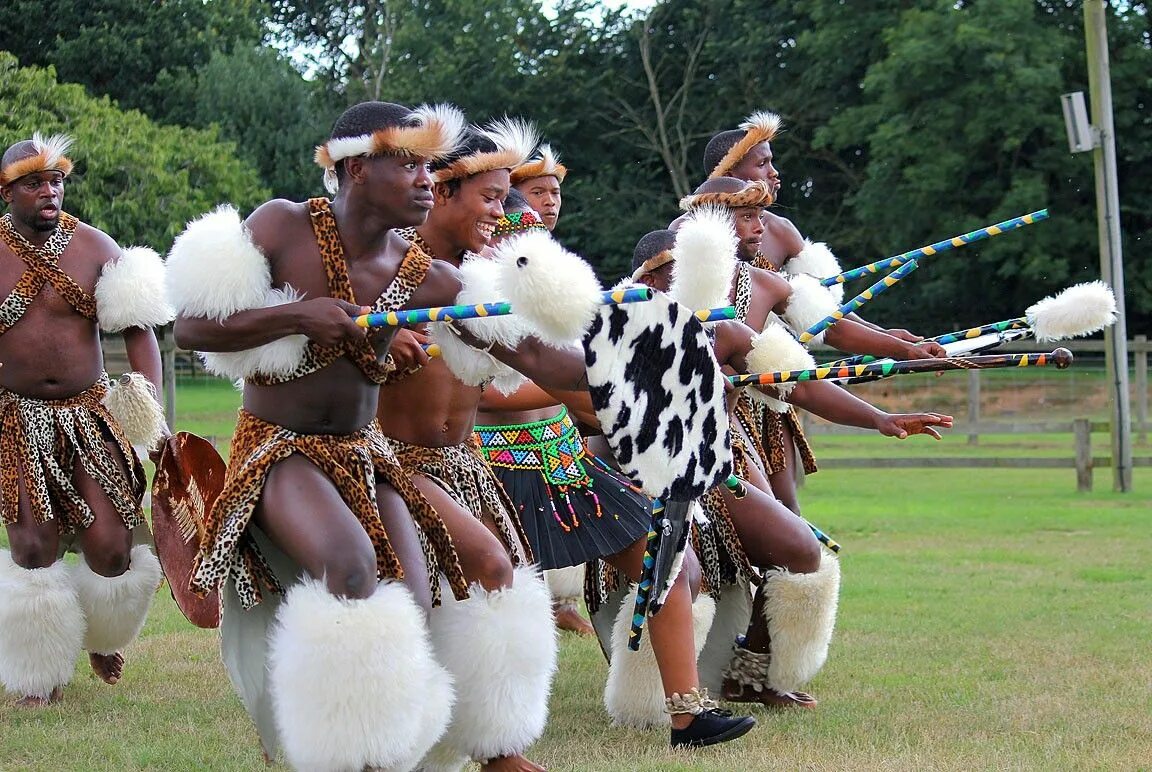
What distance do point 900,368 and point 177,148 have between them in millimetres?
17515

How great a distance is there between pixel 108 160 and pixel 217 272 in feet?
45.2

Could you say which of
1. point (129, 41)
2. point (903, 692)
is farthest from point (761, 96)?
point (903, 692)

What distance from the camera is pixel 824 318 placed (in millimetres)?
6219

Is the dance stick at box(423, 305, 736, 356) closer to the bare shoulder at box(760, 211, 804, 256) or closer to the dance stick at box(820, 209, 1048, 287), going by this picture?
the dance stick at box(820, 209, 1048, 287)

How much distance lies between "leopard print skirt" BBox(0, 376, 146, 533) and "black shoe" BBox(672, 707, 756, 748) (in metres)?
2.42

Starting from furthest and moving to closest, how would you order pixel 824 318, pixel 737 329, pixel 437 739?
pixel 824 318
pixel 737 329
pixel 437 739

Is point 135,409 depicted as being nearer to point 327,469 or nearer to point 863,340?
point 327,469

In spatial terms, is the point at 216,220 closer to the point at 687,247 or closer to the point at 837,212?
the point at 687,247

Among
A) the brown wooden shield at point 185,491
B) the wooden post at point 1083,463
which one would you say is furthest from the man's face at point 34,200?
the wooden post at point 1083,463

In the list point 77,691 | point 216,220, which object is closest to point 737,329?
point 216,220

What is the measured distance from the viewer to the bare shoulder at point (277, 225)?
442 centimetres

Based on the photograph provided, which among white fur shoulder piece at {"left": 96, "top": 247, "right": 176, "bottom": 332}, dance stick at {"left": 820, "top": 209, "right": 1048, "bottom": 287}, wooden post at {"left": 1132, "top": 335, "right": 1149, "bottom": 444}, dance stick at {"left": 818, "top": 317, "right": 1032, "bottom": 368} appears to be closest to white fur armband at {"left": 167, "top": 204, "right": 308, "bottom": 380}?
dance stick at {"left": 818, "top": 317, "right": 1032, "bottom": 368}

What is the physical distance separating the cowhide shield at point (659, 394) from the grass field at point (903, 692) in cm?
92

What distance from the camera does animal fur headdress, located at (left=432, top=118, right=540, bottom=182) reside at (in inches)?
198
